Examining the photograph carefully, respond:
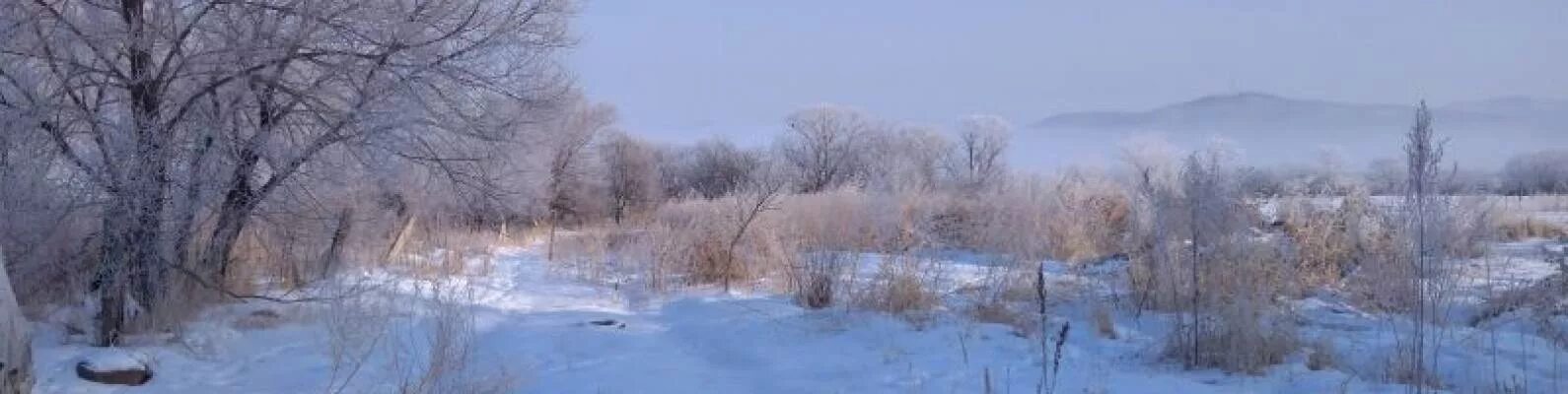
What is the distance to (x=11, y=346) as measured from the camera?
6.54 metres

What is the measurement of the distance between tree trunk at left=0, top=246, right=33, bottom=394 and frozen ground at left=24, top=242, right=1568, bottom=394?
205 centimetres

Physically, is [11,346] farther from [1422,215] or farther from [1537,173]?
[1537,173]

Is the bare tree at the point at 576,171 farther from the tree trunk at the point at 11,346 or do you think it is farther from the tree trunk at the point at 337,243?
the tree trunk at the point at 11,346

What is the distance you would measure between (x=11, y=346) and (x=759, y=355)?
563cm

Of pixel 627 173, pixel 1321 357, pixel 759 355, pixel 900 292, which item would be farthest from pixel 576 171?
pixel 1321 357

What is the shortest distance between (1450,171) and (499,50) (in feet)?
27.1

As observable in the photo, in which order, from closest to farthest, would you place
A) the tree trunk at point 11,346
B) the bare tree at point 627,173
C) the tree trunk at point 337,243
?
the tree trunk at point 11,346 < the tree trunk at point 337,243 < the bare tree at point 627,173

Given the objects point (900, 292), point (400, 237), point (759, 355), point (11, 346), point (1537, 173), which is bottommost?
point (759, 355)

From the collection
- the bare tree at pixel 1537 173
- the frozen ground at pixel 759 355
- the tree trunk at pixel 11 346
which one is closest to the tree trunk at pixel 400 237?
the frozen ground at pixel 759 355

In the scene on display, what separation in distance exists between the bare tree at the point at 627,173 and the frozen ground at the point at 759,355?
99.4 feet

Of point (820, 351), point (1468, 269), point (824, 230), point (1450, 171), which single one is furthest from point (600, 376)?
point (824, 230)

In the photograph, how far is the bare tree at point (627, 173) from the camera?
146 ft

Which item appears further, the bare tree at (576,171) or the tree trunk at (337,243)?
the bare tree at (576,171)

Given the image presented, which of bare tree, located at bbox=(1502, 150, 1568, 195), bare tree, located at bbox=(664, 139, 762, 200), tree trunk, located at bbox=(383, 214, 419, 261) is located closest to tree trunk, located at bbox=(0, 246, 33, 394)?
tree trunk, located at bbox=(383, 214, 419, 261)
